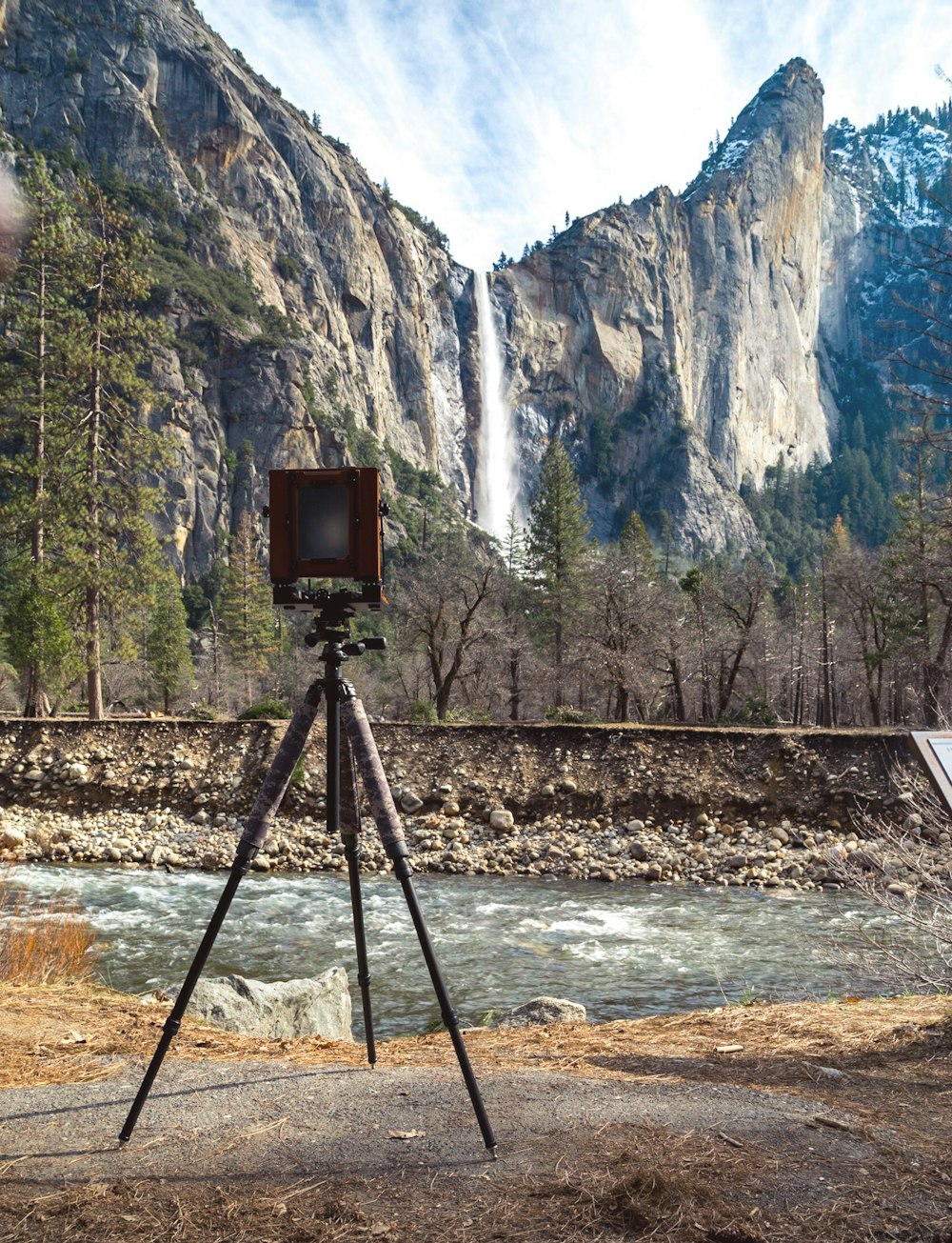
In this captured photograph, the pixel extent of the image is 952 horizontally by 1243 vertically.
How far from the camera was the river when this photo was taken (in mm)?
10445

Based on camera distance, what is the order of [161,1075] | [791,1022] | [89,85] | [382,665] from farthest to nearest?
1. [89,85]
2. [382,665]
3. [791,1022]
4. [161,1075]

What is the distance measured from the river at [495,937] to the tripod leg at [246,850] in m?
5.49

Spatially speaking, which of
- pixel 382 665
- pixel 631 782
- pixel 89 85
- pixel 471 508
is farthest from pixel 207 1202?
pixel 89 85

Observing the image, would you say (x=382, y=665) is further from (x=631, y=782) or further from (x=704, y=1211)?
(x=704, y=1211)

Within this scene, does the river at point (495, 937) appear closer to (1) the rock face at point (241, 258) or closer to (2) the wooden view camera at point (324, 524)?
(2) the wooden view camera at point (324, 524)

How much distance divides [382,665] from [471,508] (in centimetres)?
6660

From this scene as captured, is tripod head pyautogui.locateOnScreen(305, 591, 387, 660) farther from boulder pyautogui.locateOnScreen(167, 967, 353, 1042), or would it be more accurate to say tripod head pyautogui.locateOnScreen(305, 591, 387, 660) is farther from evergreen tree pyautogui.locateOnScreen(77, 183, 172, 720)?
evergreen tree pyautogui.locateOnScreen(77, 183, 172, 720)

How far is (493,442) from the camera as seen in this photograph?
5256 inches

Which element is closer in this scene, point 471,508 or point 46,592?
point 46,592

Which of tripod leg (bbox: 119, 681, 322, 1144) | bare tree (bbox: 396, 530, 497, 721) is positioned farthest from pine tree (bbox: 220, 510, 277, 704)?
tripod leg (bbox: 119, 681, 322, 1144)

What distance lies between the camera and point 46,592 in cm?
2647

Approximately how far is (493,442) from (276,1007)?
428 ft

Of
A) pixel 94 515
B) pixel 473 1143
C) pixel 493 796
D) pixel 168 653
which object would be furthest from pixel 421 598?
pixel 473 1143

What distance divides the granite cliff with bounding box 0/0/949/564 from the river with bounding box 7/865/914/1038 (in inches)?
2679
